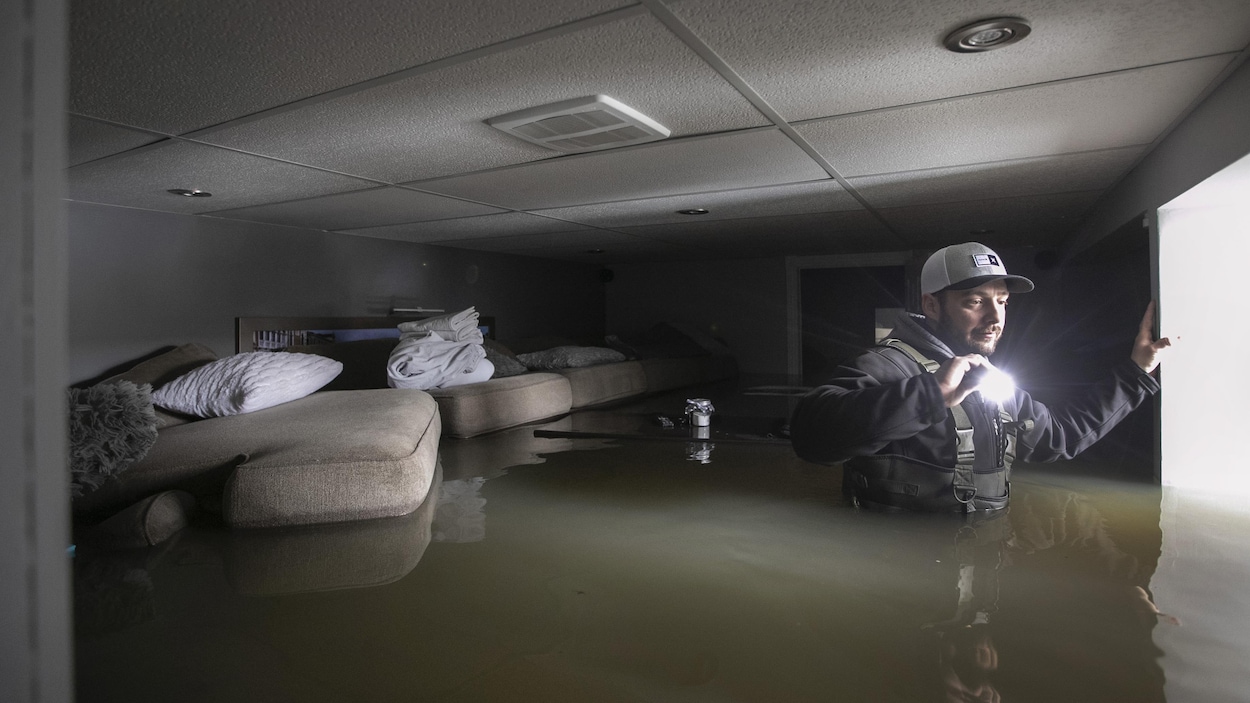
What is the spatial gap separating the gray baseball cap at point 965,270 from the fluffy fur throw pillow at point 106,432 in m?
2.48

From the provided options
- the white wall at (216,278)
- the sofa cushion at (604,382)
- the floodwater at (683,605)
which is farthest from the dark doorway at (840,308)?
the floodwater at (683,605)

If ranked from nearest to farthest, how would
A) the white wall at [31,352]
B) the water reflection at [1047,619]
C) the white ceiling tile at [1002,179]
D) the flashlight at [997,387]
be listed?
1. the white wall at [31,352]
2. the water reflection at [1047,619]
3. the flashlight at [997,387]
4. the white ceiling tile at [1002,179]

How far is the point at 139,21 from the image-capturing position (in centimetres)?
148

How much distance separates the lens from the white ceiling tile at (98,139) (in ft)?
7.20

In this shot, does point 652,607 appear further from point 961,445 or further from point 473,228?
point 473,228

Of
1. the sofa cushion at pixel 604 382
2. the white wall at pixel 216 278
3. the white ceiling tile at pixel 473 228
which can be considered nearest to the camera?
the white wall at pixel 216 278

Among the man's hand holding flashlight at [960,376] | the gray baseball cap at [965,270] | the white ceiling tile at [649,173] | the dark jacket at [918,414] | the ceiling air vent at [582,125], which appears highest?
the white ceiling tile at [649,173]

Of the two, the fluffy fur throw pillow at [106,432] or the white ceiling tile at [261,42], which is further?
the fluffy fur throw pillow at [106,432]

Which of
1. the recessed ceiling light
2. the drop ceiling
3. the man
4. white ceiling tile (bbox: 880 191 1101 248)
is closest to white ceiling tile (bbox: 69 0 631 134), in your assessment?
the drop ceiling

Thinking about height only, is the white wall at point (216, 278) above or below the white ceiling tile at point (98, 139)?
below

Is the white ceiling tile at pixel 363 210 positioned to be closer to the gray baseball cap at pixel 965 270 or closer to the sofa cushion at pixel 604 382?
the sofa cushion at pixel 604 382

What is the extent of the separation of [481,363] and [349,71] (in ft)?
9.17

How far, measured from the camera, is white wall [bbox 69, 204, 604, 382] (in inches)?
141

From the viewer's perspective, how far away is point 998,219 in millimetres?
4492
